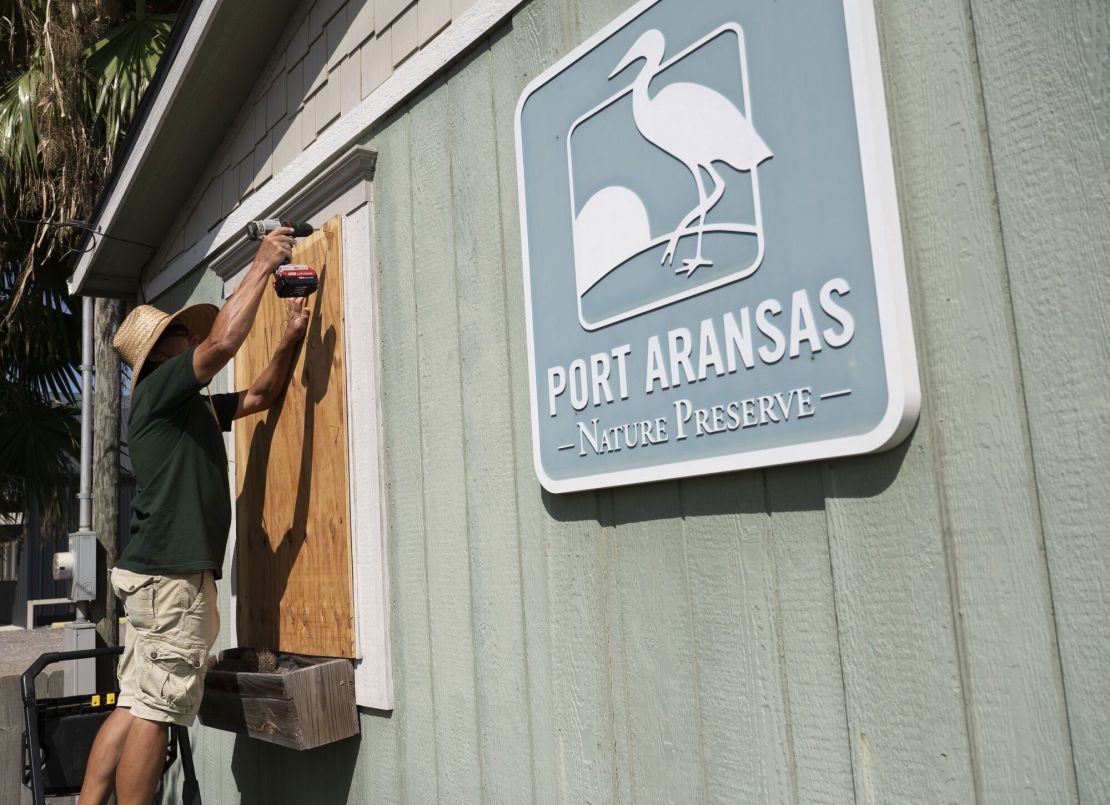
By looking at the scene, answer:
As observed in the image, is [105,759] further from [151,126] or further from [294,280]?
[151,126]

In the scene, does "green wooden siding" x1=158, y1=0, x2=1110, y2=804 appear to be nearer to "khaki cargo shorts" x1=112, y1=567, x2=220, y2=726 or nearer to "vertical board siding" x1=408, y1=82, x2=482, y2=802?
"vertical board siding" x1=408, y1=82, x2=482, y2=802

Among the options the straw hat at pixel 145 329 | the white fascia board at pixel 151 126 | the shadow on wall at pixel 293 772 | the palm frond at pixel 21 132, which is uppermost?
the palm frond at pixel 21 132

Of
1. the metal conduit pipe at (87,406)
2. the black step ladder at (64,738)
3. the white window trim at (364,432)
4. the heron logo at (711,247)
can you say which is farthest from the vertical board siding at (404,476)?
the metal conduit pipe at (87,406)

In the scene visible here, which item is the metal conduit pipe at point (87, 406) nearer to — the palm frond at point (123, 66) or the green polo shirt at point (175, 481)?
the palm frond at point (123, 66)

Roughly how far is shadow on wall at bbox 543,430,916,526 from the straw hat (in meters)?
1.94

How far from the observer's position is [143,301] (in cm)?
557

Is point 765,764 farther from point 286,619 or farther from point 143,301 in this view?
point 143,301

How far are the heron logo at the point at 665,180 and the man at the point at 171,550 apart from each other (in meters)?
1.40

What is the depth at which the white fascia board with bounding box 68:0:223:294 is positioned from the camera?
3940mm

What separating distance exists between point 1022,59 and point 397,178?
2066 mm

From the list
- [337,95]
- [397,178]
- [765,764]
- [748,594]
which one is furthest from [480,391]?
[337,95]

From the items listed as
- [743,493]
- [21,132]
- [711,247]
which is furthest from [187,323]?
[21,132]

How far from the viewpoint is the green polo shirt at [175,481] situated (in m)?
3.19

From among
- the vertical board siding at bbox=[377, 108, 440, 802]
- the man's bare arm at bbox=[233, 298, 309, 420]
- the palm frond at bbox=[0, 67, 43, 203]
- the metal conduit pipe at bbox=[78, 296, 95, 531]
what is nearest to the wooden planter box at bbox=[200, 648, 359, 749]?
the vertical board siding at bbox=[377, 108, 440, 802]
